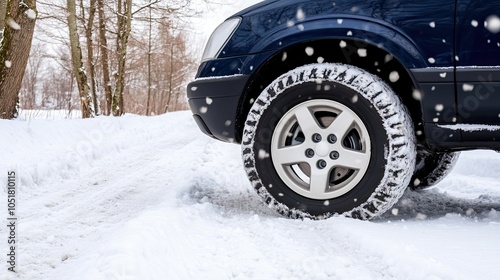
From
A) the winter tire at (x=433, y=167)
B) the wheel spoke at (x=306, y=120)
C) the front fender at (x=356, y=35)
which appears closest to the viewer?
the front fender at (x=356, y=35)

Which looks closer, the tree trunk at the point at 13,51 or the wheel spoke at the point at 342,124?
the wheel spoke at the point at 342,124

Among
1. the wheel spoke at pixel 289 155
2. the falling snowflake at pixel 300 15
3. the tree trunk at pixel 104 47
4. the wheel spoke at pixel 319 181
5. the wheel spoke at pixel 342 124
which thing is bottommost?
the wheel spoke at pixel 319 181

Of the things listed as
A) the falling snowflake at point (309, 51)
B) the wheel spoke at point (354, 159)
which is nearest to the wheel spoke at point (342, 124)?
the wheel spoke at point (354, 159)

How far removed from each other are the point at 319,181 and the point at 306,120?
1.28ft

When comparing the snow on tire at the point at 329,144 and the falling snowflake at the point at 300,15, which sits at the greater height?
the falling snowflake at the point at 300,15

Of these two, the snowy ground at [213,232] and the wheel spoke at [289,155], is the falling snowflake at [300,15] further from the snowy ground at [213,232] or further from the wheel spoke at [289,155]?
the snowy ground at [213,232]

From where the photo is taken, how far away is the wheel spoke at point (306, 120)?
2725 mm

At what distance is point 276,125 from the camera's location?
2.87 m

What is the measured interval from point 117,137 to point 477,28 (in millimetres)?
6697

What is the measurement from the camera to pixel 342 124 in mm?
2686

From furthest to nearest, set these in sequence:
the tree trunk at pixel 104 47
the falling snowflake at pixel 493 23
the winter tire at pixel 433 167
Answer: the tree trunk at pixel 104 47
the winter tire at pixel 433 167
the falling snowflake at pixel 493 23

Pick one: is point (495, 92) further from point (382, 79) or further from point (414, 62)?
point (382, 79)

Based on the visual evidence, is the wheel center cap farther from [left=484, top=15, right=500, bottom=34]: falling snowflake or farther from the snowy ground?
[left=484, top=15, right=500, bottom=34]: falling snowflake

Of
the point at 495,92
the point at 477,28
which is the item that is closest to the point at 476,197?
the point at 495,92
